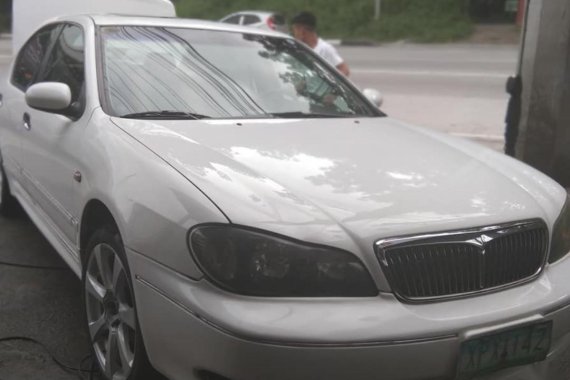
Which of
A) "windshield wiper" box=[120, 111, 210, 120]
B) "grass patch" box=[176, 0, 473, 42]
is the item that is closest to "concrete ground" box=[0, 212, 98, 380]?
"windshield wiper" box=[120, 111, 210, 120]

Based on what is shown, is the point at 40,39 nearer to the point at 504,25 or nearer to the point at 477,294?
the point at 477,294

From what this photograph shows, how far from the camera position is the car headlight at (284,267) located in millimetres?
1959

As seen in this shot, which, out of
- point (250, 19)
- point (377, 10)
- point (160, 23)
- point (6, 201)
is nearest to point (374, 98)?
point (160, 23)

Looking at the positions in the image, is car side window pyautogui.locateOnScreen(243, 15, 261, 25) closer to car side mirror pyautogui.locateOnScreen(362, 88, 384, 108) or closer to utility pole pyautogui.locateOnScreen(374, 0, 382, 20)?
utility pole pyautogui.locateOnScreen(374, 0, 382, 20)

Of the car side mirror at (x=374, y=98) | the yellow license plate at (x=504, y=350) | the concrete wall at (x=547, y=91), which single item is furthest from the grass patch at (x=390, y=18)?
the yellow license plate at (x=504, y=350)

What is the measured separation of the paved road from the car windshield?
4472 mm

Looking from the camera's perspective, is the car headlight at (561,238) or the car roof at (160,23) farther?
the car roof at (160,23)

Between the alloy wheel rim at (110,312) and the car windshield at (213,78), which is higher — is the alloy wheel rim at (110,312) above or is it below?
below

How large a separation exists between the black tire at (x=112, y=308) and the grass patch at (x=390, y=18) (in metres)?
27.4

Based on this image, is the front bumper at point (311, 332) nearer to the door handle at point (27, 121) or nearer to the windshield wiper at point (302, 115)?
the windshield wiper at point (302, 115)

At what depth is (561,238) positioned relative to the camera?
8.13 ft

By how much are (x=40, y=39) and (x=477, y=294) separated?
3.44m

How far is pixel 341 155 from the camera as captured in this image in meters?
2.61

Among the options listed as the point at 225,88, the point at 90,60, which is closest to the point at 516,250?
the point at 225,88
